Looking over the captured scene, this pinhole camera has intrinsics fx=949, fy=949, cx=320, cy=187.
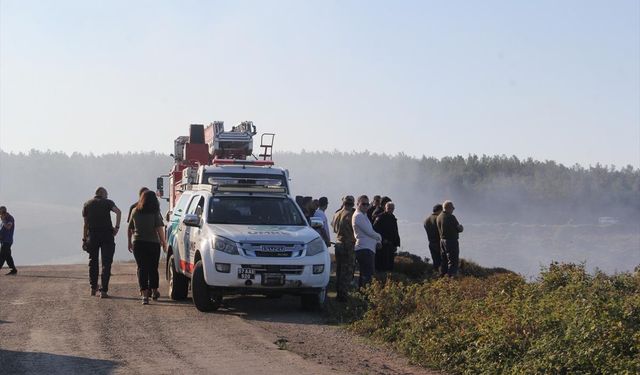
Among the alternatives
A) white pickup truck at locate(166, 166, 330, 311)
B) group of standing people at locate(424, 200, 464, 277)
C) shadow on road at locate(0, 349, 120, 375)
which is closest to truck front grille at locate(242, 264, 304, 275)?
white pickup truck at locate(166, 166, 330, 311)

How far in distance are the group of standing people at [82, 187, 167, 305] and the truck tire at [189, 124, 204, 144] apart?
9.79 meters

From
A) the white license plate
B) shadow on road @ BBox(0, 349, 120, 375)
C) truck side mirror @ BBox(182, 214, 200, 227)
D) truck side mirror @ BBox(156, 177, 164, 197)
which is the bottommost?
shadow on road @ BBox(0, 349, 120, 375)

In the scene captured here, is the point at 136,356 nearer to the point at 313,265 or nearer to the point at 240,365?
the point at 240,365

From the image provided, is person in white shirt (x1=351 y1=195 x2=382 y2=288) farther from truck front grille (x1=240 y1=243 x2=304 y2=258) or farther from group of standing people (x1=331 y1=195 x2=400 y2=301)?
truck front grille (x1=240 y1=243 x2=304 y2=258)

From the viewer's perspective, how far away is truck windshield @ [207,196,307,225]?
49.8 ft

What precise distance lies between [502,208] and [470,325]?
287 feet

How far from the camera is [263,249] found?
14.0 metres

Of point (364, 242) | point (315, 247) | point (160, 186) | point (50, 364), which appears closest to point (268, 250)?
point (315, 247)

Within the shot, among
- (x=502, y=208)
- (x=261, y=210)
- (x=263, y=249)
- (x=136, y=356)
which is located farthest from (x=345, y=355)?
(x=502, y=208)

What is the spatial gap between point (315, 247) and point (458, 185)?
3354 inches

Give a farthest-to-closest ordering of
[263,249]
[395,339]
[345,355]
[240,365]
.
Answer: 1. [263,249]
2. [395,339]
3. [345,355]
4. [240,365]

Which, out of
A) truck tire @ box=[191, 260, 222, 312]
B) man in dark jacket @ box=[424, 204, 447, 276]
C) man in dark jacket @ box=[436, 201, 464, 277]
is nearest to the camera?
truck tire @ box=[191, 260, 222, 312]

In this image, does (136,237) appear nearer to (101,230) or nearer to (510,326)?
(101,230)

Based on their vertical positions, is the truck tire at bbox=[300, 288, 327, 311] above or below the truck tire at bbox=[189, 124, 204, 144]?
below
